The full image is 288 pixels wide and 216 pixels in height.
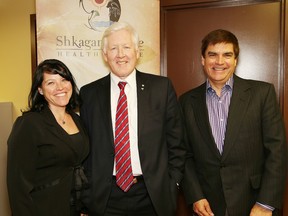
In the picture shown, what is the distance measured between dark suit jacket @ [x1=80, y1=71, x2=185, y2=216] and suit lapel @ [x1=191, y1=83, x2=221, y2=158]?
5.0 inches

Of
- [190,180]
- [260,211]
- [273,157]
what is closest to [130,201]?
[190,180]

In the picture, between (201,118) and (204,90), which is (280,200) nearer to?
(201,118)

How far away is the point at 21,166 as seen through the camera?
1664mm

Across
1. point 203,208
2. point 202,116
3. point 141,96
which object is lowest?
point 203,208

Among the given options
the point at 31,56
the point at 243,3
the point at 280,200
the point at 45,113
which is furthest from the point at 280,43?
the point at 31,56

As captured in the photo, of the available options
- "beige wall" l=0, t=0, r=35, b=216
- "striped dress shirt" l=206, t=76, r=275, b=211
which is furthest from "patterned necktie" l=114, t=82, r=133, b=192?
"beige wall" l=0, t=0, r=35, b=216

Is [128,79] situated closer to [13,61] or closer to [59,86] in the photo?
[59,86]

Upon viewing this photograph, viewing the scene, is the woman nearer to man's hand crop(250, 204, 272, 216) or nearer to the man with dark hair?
the man with dark hair

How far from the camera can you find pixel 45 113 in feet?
5.90

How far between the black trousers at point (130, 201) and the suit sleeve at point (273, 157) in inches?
27.0

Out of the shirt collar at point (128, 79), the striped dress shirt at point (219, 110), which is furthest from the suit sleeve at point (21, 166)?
the striped dress shirt at point (219, 110)

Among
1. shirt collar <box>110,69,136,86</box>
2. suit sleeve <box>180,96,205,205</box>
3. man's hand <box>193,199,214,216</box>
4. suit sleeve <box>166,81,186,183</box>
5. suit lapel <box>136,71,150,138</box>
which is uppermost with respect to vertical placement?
shirt collar <box>110,69,136,86</box>

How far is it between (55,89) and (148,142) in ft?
2.12

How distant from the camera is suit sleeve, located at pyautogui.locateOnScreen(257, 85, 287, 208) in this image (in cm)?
174
